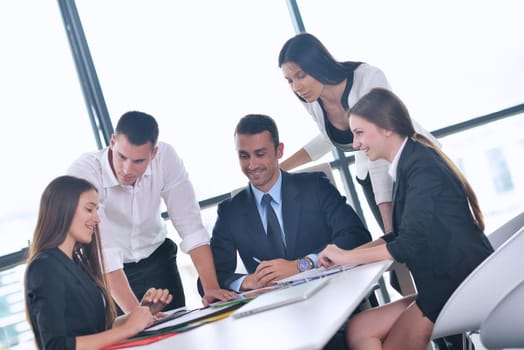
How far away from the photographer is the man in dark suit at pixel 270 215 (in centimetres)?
256

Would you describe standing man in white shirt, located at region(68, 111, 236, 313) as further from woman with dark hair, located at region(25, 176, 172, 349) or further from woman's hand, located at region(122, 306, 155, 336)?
woman's hand, located at region(122, 306, 155, 336)

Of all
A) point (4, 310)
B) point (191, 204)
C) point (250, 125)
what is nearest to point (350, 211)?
point (250, 125)

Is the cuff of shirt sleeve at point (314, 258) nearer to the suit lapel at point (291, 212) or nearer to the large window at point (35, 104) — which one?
the suit lapel at point (291, 212)

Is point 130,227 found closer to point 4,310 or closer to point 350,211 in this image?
point 350,211

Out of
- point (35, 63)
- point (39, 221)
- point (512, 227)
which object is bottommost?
point (512, 227)

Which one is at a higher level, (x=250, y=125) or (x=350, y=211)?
(x=250, y=125)

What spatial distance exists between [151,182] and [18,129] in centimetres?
133

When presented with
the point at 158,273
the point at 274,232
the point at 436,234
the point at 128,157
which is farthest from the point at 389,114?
the point at 158,273

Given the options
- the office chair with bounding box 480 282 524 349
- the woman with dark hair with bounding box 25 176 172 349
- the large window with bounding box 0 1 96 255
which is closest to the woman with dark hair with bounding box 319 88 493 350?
the office chair with bounding box 480 282 524 349

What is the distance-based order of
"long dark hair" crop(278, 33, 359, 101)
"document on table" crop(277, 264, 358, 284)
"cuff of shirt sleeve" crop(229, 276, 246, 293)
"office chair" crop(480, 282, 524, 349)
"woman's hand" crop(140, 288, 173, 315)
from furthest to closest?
"long dark hair" crop(278, 33, 359, 101) → "cuff of shirt sleeve" crop(229, 276, 246, 293) → "woman's hand" crop(140, 288, 173, 315) → "document on table" crop(277, 264, 358, 284) → "office chair" crop(480, 282, 524, 349)

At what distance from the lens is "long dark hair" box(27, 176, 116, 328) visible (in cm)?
197

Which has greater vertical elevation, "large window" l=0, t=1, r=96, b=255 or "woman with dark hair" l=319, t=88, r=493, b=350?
"large window" l=0, t=1, r=96, b=255

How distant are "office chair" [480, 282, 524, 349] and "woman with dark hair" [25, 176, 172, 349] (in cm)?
87

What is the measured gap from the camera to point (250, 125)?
275cm
